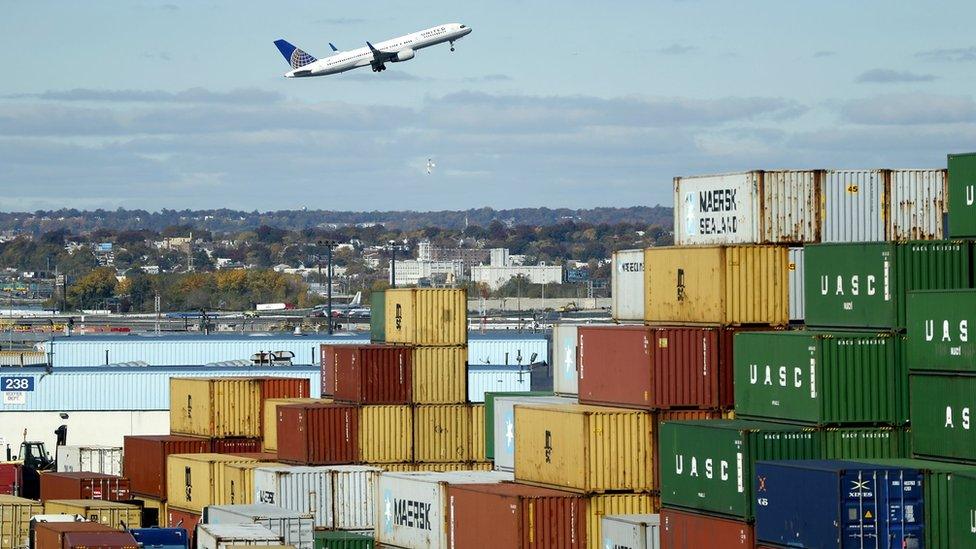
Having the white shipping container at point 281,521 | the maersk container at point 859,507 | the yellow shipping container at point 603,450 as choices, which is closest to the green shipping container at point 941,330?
the maersk container at point 859,507

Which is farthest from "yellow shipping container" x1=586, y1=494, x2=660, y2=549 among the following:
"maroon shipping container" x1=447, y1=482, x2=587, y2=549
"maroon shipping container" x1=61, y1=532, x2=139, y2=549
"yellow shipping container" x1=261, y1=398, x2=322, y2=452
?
"yellow shipping container" x1=261, y1=398, x2=322, y2=452

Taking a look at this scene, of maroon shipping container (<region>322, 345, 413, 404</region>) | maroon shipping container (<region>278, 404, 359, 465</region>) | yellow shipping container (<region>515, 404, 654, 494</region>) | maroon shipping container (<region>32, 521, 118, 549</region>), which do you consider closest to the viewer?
yellow shipping container (<region>515, 404, 654, 494</region>)

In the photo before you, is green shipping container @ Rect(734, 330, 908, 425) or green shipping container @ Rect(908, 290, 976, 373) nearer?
green shipping container @ Rect(908, 290, 976, 373)

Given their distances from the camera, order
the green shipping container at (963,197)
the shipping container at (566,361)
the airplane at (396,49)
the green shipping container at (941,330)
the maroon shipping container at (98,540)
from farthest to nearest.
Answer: the airplane at (396,49) < the shipping container at (566,361) < the maroon shipping container at (98,540) < the green shipping container at (963,197) < the green shipping container at (941,330)

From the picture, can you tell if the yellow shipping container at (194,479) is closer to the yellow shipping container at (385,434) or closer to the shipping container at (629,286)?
the yellow shipping container at (385,434)

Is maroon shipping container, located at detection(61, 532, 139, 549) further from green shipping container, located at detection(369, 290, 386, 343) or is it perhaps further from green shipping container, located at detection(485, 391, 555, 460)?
green shipping container, located at detection(369, 290, 386, 343)

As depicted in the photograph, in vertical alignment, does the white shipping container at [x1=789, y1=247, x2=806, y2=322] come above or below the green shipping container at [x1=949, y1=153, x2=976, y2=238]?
below

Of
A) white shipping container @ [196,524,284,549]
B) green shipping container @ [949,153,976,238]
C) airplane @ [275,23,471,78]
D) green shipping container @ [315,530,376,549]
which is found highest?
airplane @ [275,23,471,78]
